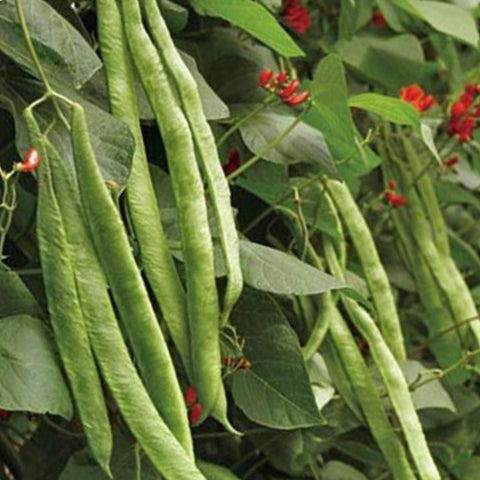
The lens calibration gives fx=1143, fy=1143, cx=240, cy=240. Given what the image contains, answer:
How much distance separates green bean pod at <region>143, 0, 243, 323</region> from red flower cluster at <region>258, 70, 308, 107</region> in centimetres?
20

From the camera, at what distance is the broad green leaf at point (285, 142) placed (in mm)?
1113

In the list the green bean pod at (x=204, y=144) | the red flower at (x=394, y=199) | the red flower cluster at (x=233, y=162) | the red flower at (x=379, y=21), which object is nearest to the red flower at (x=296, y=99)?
the red flower cluster at (x=233, y=162)

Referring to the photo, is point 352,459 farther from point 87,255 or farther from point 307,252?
point 87,255

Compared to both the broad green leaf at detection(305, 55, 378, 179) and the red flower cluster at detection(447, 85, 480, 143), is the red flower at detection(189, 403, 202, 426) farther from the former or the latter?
the red flower cluster at detection(447, 85, 480, 143)

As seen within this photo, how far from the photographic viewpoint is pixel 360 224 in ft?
4.01

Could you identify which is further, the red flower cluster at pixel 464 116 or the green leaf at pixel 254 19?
the red flower cluster at pixel 464 116

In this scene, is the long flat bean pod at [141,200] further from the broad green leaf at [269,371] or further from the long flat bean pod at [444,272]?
the long flat bean pod at [444,272]

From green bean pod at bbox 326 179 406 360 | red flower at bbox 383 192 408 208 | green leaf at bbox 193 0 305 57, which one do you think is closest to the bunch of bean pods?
green leaf at bbox 193 0 305 57

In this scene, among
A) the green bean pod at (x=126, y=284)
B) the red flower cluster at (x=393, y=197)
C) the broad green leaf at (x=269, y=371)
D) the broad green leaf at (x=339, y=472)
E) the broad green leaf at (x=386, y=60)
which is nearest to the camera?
the green bean pod at (x=126, y=284)

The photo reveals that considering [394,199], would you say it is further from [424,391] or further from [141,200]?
[141,200]

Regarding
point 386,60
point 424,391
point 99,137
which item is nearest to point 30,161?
point 99,137

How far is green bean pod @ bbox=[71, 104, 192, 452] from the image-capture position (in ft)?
2.60

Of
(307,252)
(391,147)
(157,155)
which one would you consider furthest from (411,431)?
(391,147)

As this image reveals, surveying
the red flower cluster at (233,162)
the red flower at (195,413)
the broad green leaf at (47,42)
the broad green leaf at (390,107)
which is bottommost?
the red flower at (195,413)
